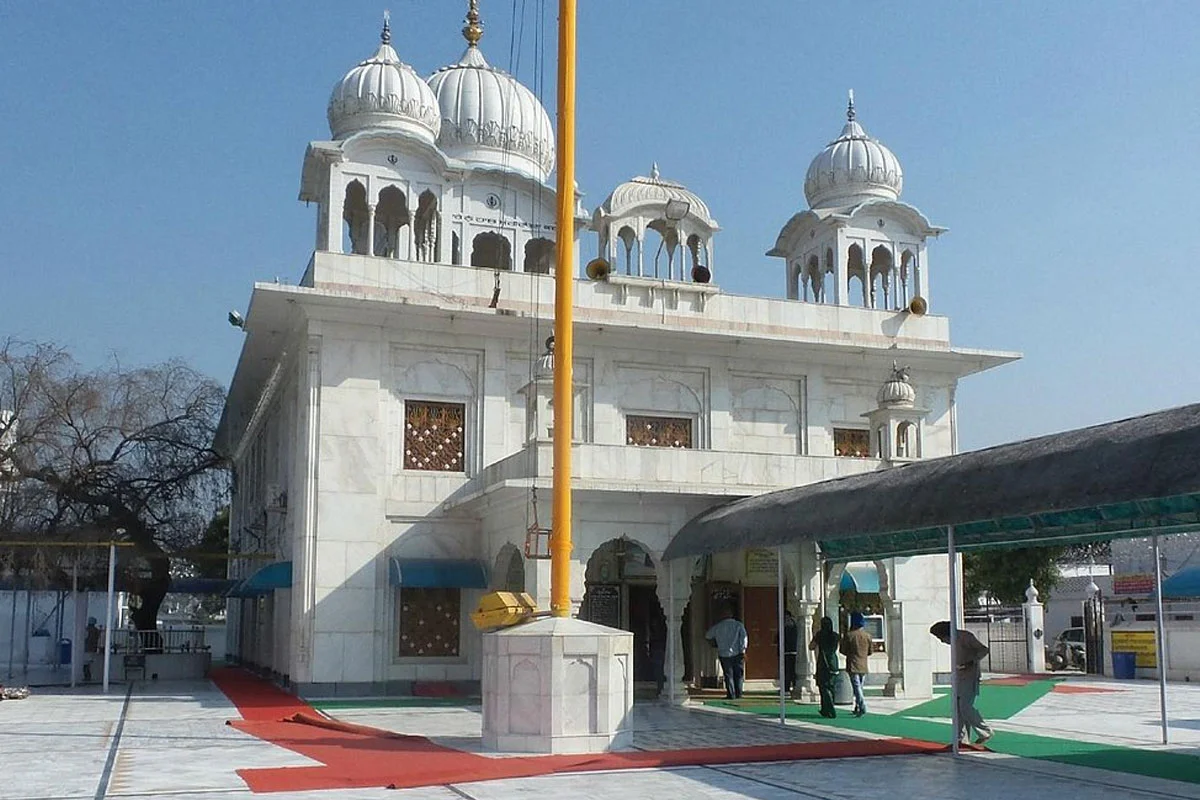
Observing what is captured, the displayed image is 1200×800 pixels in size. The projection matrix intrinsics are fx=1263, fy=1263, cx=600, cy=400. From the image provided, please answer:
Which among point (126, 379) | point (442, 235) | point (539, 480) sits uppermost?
point (442, 235)

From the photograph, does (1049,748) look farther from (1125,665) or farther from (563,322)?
(1125,665)

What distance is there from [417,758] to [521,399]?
10.7 metres

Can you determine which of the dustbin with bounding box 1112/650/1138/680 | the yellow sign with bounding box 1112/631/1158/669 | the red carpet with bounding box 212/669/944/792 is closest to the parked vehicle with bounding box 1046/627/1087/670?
the yellow sign with bounding box 1112/631/1158/669

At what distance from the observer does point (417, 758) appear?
484 inches

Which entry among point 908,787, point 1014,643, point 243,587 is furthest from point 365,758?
point 1014,643

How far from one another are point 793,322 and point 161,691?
13302 millimetres

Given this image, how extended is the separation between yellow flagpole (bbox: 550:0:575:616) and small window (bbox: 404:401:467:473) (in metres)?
8.08

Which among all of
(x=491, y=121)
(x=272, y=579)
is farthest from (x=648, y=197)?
(x=272, y=579)

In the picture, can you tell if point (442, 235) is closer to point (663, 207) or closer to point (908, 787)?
point (663, 207)

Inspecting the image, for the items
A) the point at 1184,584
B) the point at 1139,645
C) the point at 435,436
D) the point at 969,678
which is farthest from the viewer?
the point at 1139,645

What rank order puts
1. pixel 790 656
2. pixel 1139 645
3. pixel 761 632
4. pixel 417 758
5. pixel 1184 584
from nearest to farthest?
pixel 417 758
pixel 790 656
pixel 1184 584
pixel 761 632
pixel 1139 645

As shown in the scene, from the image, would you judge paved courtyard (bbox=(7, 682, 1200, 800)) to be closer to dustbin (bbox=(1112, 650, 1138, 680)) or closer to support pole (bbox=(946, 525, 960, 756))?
support pole (bbox=(946, 525, 960, 756))

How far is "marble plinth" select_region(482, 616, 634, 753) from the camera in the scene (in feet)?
42.1

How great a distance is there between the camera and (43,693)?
2086 cm
